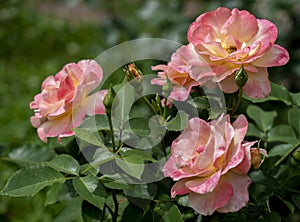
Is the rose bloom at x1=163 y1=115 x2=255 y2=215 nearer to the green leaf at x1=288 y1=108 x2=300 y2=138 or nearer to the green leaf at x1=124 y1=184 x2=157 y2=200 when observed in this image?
the green leaf at x1=124 y1=184 x2=157 y2=200

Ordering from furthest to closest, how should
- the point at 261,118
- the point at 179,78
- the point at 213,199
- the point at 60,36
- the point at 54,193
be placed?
the point at 60,36
the point at 261,118
the point at 54,193
the point at 179,78
the point at 213,199

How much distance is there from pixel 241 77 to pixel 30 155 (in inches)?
15.8

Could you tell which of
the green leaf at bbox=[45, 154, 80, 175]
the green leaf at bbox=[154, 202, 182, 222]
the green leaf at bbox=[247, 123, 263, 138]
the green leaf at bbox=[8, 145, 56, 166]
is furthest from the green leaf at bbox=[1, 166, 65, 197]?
the green leaf at bbox=[247, 123, 263, 138]

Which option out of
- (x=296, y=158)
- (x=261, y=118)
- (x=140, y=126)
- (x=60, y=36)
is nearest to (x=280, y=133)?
(x=261, y=118)

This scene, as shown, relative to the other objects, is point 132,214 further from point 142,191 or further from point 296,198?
point 296,198

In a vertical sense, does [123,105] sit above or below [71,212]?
above

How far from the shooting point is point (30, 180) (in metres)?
0.62

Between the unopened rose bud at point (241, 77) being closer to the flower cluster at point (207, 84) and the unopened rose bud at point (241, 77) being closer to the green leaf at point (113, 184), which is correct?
the flower cluster at point (207, 84)

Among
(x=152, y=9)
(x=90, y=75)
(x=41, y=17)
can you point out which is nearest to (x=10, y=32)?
(x=41, y=17)

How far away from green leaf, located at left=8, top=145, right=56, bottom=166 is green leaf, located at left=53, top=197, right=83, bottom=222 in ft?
0.26

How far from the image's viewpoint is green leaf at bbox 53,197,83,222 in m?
0.85

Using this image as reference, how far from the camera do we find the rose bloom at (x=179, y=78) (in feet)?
2.09

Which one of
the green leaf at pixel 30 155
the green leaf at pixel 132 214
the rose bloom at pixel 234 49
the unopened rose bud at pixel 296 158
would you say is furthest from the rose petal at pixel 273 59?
the green leaf at pixel 30 155

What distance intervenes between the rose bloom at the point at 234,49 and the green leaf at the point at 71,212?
0.34m
